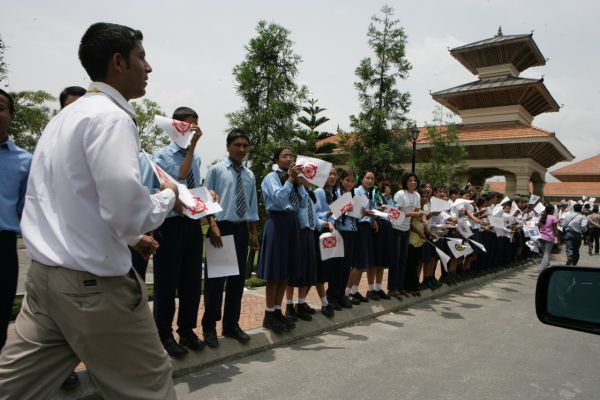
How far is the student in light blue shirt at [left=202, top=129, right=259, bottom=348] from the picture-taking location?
4531 millimetres

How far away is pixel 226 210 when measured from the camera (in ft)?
15.0

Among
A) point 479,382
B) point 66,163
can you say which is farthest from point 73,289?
point 479,382

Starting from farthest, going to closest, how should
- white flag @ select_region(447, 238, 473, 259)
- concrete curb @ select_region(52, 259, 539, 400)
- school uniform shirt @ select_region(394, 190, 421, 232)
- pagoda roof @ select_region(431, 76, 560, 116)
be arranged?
pagoda roof @ select_region(431, 76, 560, 116), white flag @ select_region(447, 238, 473, 259), school uniform shirt @ select_region(394, 190, 421, 232), concrete curb @ select_region(52, 259, 539, 400)

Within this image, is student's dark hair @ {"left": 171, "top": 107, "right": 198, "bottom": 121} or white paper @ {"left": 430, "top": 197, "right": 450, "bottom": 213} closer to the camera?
student's dark hair @ {"left": 171, "top": 107, "right": 198, "bottom": 121}

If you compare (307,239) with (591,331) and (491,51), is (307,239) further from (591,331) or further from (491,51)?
(491,51)

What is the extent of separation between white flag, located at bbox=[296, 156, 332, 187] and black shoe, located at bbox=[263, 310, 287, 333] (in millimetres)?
1550

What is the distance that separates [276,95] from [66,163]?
1629 cm

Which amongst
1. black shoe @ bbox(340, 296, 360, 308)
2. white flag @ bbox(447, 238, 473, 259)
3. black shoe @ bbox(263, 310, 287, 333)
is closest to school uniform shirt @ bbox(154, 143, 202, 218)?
black shoe @ bbox(263, 310, 287, 333)

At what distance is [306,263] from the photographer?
5430 mm

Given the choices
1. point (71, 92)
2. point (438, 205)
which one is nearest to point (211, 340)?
point (71, 92)

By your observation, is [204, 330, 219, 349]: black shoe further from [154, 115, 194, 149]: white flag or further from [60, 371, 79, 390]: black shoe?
[154, 115, 194, 149]: white flag

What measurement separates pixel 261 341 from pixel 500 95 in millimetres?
28481

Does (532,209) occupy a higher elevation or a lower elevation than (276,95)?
lower

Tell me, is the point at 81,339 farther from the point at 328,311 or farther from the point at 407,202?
the point at 407,202
